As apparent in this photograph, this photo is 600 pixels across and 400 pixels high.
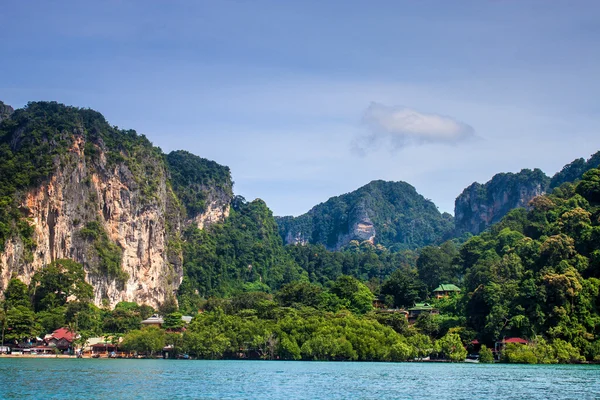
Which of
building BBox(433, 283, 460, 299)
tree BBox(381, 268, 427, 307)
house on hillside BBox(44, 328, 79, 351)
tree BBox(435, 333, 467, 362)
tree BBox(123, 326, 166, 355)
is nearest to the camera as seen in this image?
tree BBox(435, 333, 467, 362)

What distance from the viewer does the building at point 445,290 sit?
12494 centimetres

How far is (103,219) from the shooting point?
124 m

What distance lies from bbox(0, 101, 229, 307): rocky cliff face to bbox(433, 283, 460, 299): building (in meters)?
46.7

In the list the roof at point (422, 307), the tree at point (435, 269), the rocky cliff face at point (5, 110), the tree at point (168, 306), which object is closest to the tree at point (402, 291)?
the roof at point (422, 307)

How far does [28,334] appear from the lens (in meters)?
92.4

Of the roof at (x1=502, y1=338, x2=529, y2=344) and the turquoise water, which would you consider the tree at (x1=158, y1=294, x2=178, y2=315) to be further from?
the turquoise water

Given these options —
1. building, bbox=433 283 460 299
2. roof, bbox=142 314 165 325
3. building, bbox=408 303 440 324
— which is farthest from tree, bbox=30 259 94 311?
building, bbox=433 283 460 299

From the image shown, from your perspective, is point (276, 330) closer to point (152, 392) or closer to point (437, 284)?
point (152, 392)

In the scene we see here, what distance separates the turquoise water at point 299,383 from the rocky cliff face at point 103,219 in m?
49.7

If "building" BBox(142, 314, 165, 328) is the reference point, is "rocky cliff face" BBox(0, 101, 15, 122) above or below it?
above

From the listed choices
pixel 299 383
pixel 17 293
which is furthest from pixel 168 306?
pixel 299 383

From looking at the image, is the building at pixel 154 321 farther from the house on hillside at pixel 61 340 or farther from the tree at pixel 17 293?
the tree at pixel 17 293

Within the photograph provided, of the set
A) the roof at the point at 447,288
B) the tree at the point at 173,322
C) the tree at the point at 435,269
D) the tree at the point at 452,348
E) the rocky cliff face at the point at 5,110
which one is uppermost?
the rocky cliff face at the point at 5,110

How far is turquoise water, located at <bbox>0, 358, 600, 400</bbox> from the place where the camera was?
42.2 metres
